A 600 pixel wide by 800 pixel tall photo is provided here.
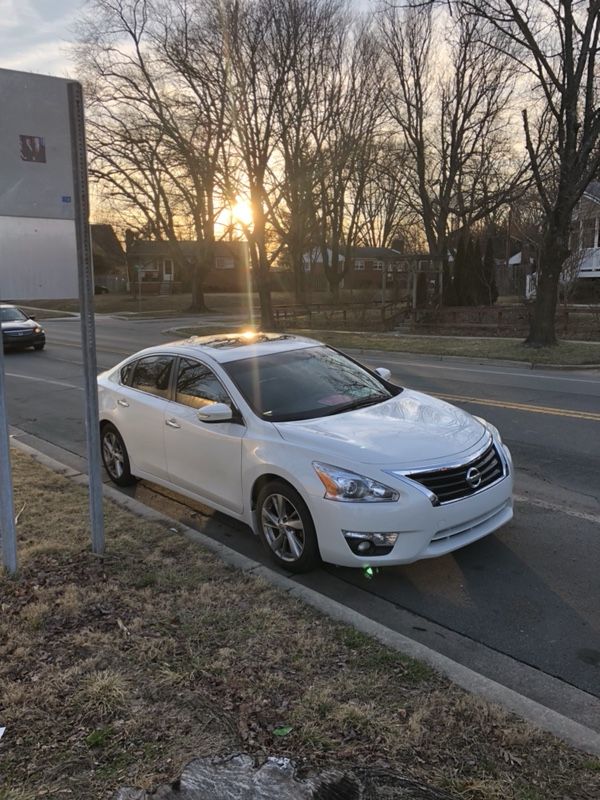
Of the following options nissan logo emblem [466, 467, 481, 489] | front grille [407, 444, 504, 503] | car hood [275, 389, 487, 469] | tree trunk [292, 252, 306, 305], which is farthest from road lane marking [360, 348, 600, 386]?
tree trunk [292, 252, 306, 305]

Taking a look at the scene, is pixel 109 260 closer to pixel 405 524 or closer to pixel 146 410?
pixel 146 410

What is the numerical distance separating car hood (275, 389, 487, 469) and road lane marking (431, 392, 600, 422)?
15.6 ft

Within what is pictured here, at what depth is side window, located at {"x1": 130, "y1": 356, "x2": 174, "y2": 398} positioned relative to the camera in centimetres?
564

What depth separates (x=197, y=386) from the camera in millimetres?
5273

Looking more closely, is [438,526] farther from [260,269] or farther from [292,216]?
[292,216]

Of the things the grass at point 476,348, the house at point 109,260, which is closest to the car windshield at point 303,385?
the grass at point 476,348

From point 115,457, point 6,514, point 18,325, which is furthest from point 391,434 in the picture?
point 18,325

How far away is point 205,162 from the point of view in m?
26.0

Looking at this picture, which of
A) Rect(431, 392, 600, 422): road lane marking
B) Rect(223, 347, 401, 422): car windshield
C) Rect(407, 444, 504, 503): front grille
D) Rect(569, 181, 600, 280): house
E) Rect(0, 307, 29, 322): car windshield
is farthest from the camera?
Rect(569, 181, 600, 280): house

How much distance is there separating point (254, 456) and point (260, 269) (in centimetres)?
2366

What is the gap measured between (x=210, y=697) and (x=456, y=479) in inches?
78.1

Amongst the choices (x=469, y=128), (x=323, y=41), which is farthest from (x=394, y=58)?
(x=323, y=41)

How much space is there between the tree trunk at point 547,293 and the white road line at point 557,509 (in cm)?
1259

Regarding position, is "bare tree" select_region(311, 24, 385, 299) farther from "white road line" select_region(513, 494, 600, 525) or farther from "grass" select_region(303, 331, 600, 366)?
"white road line" select_region(513, 494, 600, 525)
